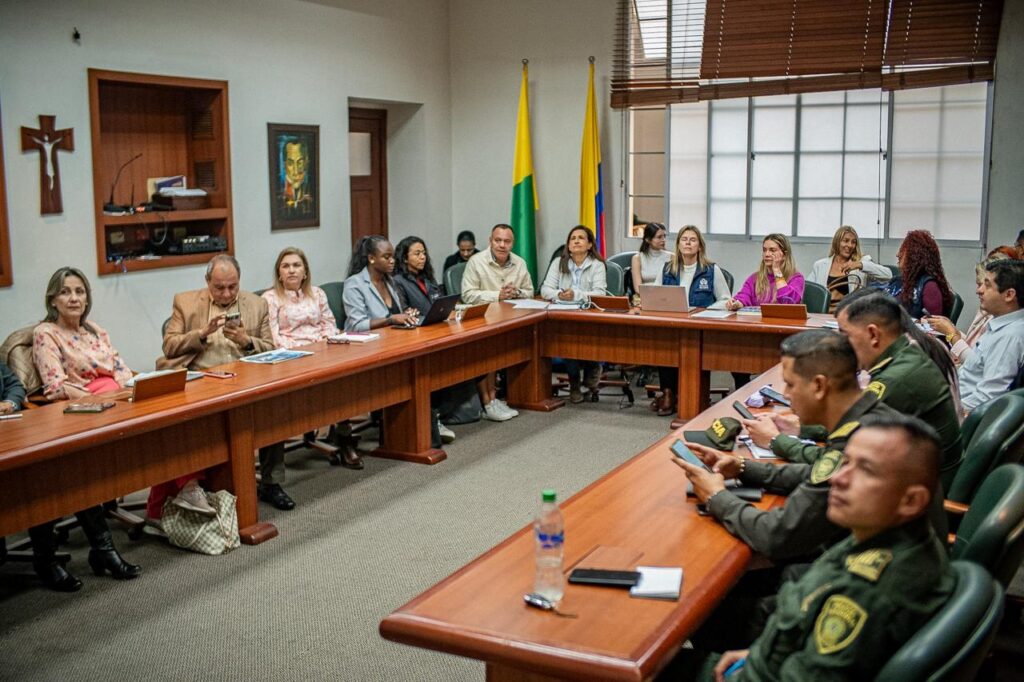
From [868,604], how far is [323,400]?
3.47 meters

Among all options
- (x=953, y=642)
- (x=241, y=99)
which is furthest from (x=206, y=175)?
(x=953, y=642)

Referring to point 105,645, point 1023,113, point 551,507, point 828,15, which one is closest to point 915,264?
point 1023,113

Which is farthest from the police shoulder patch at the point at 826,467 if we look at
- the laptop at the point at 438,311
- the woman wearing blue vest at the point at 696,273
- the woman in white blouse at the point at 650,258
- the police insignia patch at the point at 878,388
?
the woman in white blouse at the point at 650,258

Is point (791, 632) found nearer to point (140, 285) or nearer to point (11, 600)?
point (11, 600)

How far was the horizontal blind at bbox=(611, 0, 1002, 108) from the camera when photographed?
7355 mm

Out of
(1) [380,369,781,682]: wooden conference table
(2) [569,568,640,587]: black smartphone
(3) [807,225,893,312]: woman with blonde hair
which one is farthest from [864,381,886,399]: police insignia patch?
(3) [807,225,893,312]: woman with blonde hair

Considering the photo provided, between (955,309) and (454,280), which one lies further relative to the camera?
(454,280)

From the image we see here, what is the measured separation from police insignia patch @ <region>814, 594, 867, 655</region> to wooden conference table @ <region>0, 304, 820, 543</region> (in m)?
2.63

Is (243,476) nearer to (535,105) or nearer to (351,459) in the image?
(351,459)

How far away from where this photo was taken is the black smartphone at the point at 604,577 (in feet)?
7.64

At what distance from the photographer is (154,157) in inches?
275

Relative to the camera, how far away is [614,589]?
91.4 inches

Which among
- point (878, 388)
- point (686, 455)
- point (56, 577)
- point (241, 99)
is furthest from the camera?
point (241, 99)

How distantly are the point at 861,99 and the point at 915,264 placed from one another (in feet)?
8.25
